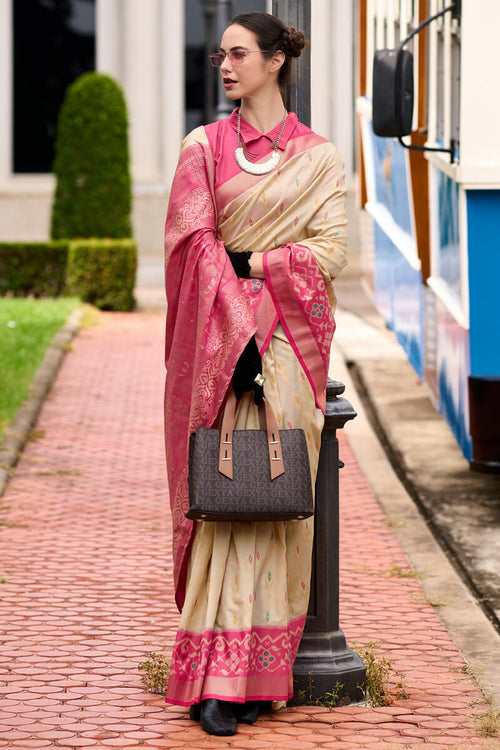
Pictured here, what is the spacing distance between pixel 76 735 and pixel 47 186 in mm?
23240

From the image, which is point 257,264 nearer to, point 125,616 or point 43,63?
point 125,616

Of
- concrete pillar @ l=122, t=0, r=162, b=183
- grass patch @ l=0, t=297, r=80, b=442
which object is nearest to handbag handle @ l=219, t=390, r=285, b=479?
grass patch @ l=0, t=297, r=80, b=442

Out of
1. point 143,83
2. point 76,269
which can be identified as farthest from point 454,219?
point 143,83

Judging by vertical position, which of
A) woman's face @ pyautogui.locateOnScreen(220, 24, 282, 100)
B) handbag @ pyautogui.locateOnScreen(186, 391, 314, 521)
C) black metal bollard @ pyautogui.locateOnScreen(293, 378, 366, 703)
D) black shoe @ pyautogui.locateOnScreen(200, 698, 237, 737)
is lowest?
black shoe @ pyautogui.locateOnScreen(200, 698, 237, 737)

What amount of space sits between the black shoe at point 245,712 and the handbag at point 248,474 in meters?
0.63

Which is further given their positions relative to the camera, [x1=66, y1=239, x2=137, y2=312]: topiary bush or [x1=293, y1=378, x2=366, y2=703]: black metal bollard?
[x1=66, y1=239, x2=137, y2=312]: topiary bush

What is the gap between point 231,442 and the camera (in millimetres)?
4129

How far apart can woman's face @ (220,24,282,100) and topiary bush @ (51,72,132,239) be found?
14440 millimetres

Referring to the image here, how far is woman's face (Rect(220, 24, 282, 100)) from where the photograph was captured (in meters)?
4.26

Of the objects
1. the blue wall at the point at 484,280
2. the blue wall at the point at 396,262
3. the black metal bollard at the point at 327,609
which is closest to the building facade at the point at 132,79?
the blue wall at the point at 396,262

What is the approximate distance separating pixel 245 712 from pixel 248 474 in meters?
0.77

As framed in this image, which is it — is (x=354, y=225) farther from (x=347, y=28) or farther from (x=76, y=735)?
(x=76, y=735)

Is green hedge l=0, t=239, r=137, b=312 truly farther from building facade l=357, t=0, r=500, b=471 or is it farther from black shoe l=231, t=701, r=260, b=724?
black shoe l=231, t=701, r=260, b=724

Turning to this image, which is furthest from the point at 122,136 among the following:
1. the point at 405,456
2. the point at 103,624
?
the point at 103,624
